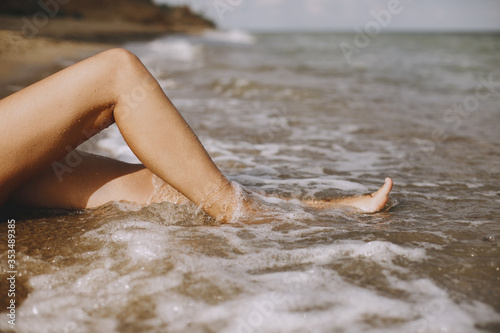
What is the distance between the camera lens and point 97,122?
1.44 metres

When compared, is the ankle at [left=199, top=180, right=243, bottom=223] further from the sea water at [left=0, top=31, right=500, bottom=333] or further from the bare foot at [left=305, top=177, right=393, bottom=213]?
the bare foot at [left=305, top=177, right=393, bottom=213]

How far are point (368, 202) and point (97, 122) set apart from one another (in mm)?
1206

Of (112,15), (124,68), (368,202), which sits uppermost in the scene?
(112,15)

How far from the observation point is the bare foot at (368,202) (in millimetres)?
1818

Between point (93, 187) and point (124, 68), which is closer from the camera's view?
point (124, 68)

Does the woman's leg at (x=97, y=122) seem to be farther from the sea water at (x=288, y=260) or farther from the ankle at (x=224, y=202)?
the sea water at (x=288, y=260)

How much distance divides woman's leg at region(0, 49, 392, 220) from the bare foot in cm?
61

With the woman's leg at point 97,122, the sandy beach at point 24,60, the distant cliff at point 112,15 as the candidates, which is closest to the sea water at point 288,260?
the woman's leg at point 97,122

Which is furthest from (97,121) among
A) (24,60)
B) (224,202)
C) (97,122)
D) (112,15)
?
(112,15)

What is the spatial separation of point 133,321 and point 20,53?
8089mm

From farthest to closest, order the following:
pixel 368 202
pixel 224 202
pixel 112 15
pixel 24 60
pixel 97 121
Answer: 1. pixel 112 15
2. pixel 24 60
3. pixel 368 202
4. pixel 224 202
5. pixel 97 121

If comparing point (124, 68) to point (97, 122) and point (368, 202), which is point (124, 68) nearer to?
point (97, 122)

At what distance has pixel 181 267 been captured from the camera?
1.26 m

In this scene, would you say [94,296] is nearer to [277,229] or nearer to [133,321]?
[133,321]
